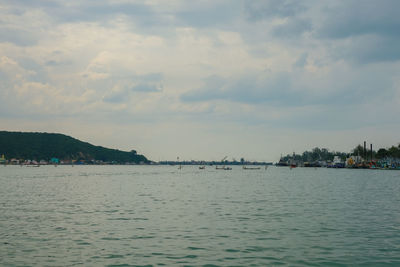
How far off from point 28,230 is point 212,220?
1808 centimetres

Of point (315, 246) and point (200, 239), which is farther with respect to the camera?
point (200, 239)

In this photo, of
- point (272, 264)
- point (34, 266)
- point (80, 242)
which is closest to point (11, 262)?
point (34, 266)

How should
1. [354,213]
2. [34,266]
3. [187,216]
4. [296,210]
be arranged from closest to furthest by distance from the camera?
[34,266] → [187,216] → [354,213] → [296,210]

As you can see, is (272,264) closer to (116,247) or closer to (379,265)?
(379,265)

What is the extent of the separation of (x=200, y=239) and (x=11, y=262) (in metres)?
13.7

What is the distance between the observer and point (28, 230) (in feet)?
115

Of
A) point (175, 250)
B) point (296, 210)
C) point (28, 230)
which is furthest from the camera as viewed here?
point (296, 210)

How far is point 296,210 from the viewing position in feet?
166

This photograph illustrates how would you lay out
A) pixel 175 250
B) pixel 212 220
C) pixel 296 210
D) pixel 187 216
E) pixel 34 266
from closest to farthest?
pixel 34 266, pixel 175 250, pixel 212 220, pixel 187 216, pixel 296 210

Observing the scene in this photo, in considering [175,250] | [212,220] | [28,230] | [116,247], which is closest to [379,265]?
[175,250]

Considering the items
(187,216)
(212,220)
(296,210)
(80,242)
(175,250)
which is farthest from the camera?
(296,210)

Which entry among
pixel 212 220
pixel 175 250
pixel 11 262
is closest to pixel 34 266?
pixel 11 262

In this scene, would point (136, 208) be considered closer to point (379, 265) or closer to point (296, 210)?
point (296, 210)

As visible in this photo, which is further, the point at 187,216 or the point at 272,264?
the point at 187,216
